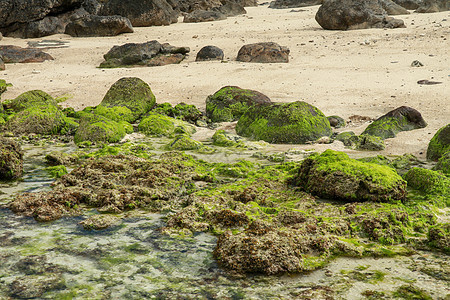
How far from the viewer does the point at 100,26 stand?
17.7 m

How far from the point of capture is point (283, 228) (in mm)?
4582

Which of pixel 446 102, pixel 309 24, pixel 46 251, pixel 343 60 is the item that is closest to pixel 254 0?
pixel 309 24

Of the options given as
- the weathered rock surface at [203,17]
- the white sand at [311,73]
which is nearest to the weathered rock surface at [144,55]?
the white sand at [311,73]

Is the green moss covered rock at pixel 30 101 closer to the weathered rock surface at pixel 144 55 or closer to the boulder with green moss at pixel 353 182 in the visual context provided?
the weathered rock surface at pixel 144 55

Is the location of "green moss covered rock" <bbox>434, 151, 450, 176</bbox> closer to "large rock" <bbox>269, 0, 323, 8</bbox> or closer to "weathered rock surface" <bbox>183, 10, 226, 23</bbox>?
"weathered rock surface" <bbox>183, 10, 226, 23</bbox>

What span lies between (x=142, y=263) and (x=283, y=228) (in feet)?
4.58

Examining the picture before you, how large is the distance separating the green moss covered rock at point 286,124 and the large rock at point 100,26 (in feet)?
35.4

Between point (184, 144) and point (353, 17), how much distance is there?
1047cm

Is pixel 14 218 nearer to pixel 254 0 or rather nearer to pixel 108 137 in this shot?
pixel 108 137

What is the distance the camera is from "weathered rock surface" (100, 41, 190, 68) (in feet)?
44.0

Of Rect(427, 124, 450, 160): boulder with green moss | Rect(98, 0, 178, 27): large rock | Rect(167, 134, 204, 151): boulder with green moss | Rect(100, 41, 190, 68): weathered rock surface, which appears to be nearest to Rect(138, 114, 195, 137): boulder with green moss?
Rect(167, 134, 204, 151): boulder with green moss

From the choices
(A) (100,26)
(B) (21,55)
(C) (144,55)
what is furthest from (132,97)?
(A) (100,26)

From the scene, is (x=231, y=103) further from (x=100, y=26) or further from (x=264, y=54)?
(x=100, y=26)

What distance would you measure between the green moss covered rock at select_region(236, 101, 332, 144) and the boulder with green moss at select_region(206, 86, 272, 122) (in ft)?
3.11
